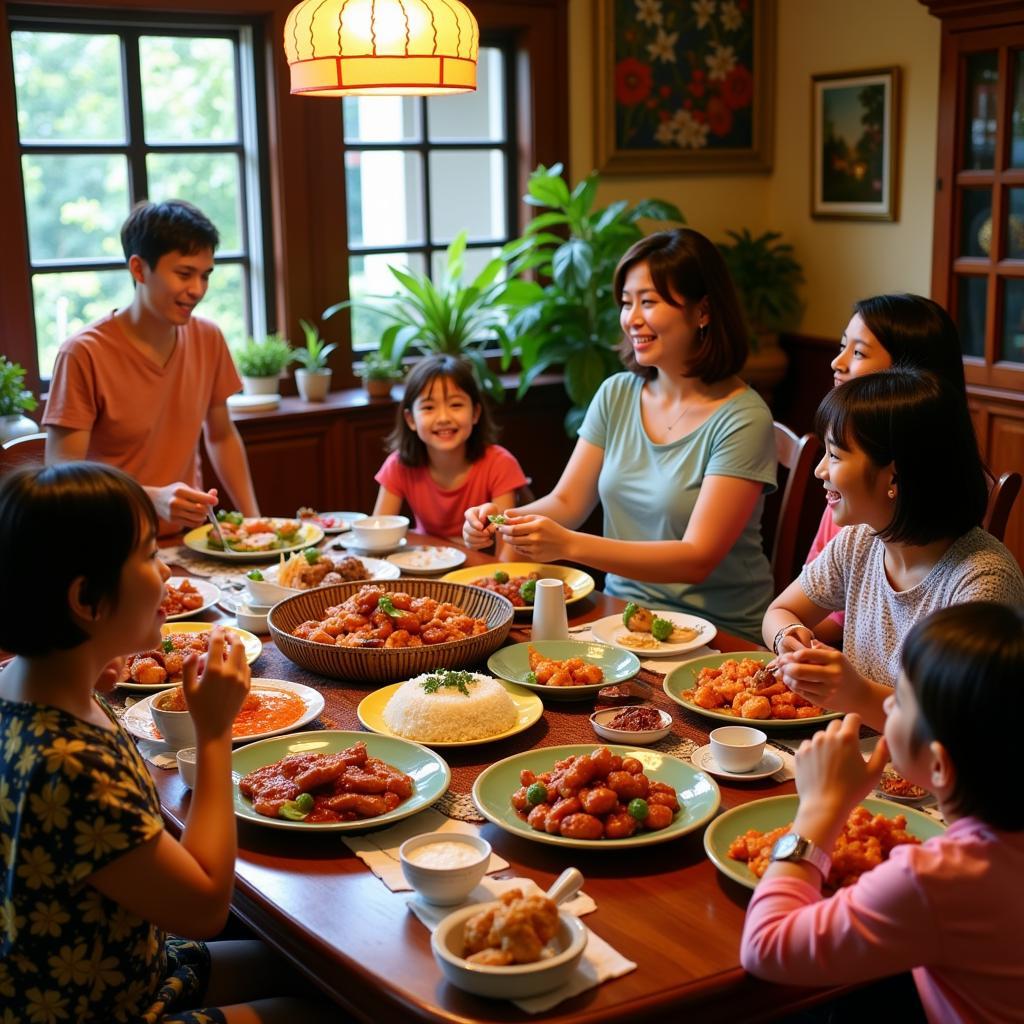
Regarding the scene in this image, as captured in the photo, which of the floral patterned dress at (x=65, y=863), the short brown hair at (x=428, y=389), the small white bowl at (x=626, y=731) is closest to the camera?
the floral patterned dress at (x=65, y=863)

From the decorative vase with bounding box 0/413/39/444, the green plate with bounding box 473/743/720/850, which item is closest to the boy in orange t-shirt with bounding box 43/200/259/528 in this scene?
the decorative vase with bounding box 0/413/39/444

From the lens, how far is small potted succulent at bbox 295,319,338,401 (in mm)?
4547

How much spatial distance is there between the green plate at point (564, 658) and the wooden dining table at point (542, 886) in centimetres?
37

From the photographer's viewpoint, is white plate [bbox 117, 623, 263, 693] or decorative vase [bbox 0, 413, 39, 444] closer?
white plate [bbox 117, 623, 263, 693]

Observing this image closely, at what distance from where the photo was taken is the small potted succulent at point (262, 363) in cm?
448

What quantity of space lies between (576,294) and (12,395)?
1.99 metres

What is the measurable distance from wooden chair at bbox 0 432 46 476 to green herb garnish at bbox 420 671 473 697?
1441mm

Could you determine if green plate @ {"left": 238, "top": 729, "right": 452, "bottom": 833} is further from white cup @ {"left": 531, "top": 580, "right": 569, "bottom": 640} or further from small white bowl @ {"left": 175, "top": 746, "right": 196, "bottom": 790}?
white cup @ {"left": 531, "top": 580, "right": 569, "bottom": 640}

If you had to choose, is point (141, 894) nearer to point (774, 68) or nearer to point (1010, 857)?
point (1010, 857)

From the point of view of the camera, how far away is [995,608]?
131 centimetres

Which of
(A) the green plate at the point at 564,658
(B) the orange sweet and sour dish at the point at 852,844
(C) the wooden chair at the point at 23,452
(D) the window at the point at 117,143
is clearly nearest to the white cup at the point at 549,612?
(A) the green plate at the point at 564,658

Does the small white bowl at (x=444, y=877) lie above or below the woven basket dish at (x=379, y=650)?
below

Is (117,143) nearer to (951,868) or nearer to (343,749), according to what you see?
(343,749)

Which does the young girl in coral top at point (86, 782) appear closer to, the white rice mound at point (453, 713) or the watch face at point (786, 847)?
the white rice mound at point (453, 713)
